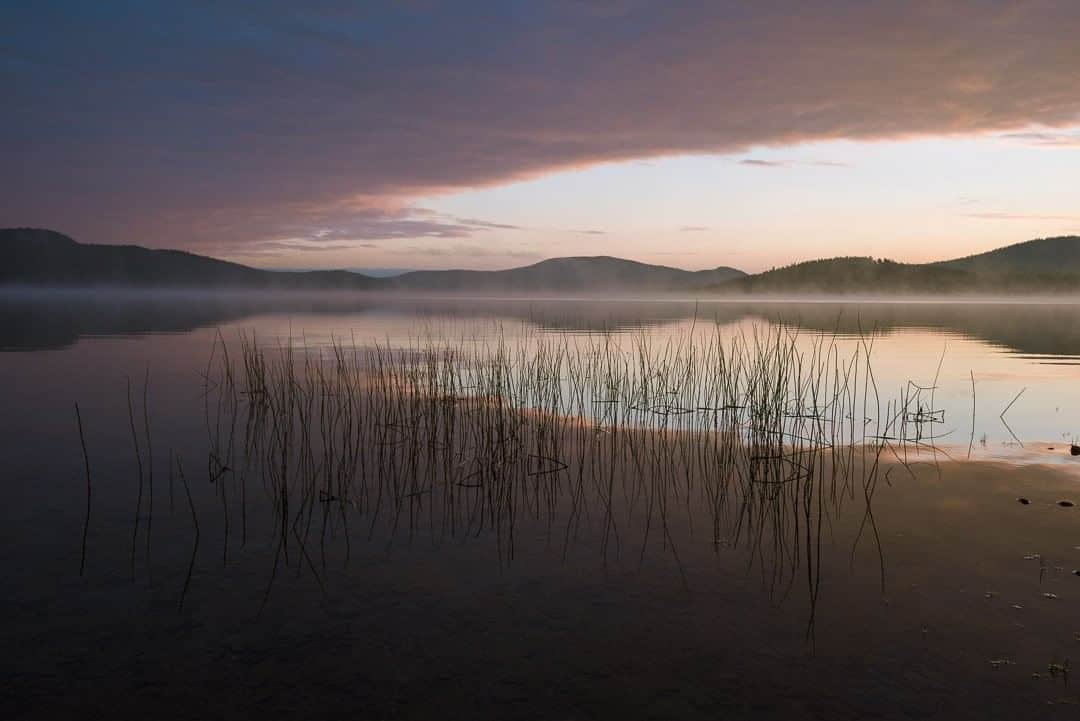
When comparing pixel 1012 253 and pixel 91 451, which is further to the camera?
Answer: pixel 1012 253

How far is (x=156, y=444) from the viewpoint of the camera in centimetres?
786

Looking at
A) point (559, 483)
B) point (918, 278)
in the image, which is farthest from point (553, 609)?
point (918, 278)

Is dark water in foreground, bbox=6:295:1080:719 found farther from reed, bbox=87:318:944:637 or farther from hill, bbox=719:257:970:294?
hill, bbox=719:257:970:294

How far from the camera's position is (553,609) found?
3975 mm

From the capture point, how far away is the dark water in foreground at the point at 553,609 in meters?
3.13

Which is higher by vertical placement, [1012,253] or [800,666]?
[1012,253]

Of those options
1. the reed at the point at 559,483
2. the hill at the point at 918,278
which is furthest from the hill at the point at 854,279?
the reed at the point at 559,483

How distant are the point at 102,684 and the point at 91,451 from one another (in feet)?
17.4

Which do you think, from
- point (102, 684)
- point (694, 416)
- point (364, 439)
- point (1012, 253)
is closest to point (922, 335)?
point (694, 416)

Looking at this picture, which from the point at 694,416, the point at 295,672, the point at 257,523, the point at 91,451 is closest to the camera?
the point at 295,672

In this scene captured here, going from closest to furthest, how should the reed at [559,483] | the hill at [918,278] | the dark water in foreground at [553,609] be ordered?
the dark water in foreground at [553,609], the reed at [559,483], the hill at [918,278]

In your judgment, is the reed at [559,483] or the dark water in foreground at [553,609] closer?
the dark water in foreground at [553,609]

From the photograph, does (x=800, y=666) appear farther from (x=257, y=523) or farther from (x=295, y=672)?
(x=257, y=523)

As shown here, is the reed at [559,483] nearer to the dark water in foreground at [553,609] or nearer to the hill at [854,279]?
the dark water in foreground at [553,609]
